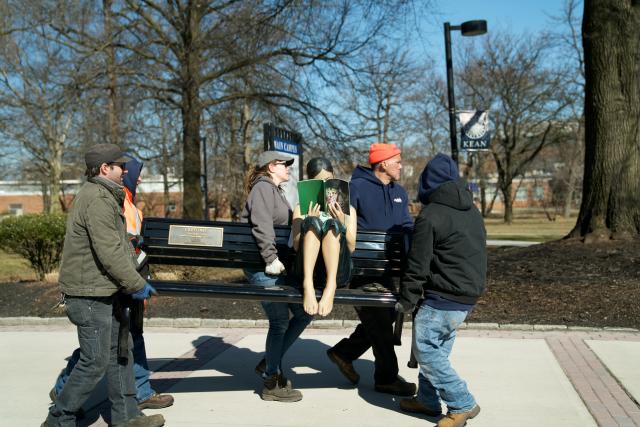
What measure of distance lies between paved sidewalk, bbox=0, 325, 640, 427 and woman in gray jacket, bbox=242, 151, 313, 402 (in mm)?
167

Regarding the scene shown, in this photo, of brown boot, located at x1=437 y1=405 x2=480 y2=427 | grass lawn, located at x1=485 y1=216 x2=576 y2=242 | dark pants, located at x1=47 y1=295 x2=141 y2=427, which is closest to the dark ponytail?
dark pants, located at x1=47 y1=295 x2=141 y2=427

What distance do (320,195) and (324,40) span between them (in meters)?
9.82

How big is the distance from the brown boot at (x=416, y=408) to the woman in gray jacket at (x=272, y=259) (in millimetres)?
769

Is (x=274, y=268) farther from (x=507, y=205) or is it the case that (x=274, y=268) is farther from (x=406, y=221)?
(x=507, y=205)

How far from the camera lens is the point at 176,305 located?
828cm

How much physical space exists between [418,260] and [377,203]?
1.04 metres

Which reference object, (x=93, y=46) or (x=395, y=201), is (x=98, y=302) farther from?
(x=93, y=46)

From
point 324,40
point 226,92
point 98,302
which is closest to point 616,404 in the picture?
point 98,302

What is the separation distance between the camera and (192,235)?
4996 millimetres

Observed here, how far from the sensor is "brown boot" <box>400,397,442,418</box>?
4449 millimetres

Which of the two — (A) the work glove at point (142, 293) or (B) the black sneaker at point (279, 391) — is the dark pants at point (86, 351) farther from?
(B) the black sneaker at point (279, 391)

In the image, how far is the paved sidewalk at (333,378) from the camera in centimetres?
447

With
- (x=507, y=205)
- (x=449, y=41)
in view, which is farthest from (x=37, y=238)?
(x=507, y=205)

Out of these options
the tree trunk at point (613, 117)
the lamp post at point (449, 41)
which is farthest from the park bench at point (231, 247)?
the lamp post at point (449, 41)
